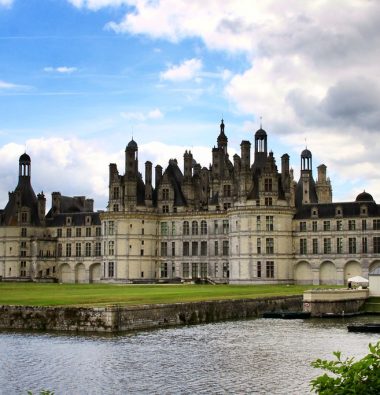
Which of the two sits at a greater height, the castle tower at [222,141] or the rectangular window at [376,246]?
the castle tower at [222,141]

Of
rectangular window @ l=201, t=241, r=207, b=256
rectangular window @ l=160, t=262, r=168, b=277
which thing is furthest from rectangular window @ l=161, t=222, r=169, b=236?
rectangular window @ l=201, t=241, r=207, b=256

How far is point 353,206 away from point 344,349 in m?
52.2

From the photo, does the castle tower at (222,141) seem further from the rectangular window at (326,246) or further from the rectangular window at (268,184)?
the rectangular window at (326,246)

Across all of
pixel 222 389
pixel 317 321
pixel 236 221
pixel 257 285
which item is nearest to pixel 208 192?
pixel 236 221

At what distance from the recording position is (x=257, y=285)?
8362 centimetres

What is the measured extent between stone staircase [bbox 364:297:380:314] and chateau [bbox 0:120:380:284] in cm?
2309

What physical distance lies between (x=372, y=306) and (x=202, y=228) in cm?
3617

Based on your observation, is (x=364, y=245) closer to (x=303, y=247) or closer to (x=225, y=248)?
(x=303, y=247)

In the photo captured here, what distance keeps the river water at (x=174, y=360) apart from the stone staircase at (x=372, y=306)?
1537 cm

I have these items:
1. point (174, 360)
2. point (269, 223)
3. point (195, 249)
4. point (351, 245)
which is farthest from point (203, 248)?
point (174, 360)

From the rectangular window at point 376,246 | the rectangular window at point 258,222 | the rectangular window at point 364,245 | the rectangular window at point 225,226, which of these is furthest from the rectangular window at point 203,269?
the rectangular window at point 376,246

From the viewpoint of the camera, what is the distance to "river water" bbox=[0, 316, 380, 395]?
1037 inches

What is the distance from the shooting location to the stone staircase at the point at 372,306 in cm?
5879

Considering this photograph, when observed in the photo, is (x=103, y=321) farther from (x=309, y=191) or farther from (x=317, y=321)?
(x=309, y=191)
